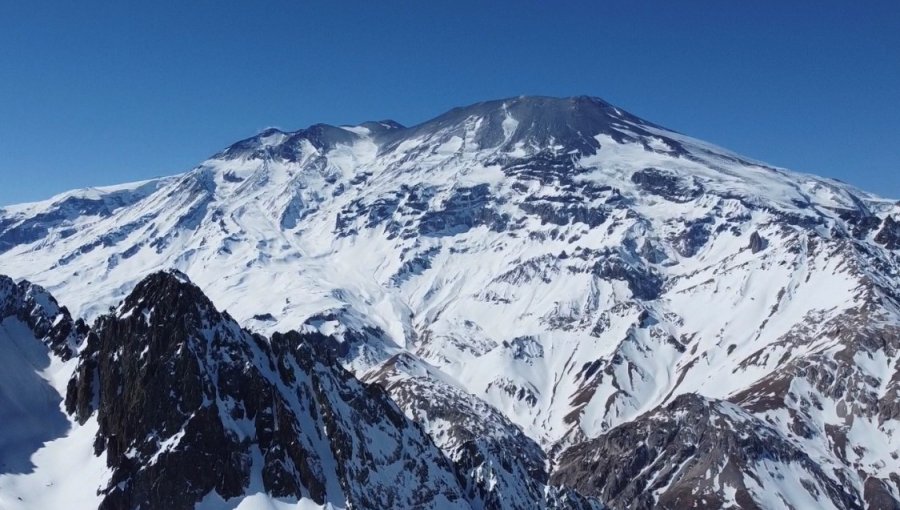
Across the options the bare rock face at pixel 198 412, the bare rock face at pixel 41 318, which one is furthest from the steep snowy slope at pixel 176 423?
the bare rock face at pixel 41 318

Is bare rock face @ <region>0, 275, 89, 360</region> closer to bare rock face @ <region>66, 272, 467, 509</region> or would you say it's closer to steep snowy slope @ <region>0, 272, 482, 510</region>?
steep snowy slope @ <region>0, 272, 482, 510</region>

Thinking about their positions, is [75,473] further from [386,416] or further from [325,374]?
[386,416]

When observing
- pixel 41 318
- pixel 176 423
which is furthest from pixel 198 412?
pixel 41 318

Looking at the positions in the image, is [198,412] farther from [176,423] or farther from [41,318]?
[41,318]

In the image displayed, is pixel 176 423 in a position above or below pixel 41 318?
below

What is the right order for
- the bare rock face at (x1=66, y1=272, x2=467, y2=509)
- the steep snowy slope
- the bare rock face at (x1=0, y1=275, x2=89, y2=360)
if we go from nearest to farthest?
the steep snowy slope, the bare rock face at (x1=66, y1=272, x2=467, y2=509), the bare rock face at (x1=0, y1=275, x2=89, y2=360)

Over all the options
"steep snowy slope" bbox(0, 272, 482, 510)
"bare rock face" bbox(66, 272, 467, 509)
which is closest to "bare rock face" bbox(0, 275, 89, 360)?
"steep snowy slope" bbox(0, 272, 482, 510)

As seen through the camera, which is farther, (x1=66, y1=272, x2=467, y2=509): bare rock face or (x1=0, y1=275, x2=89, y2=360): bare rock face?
(x1=0, y1=275, x2=89, y2=360): bare rock face

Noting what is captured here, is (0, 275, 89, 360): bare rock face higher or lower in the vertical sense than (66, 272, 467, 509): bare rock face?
higher

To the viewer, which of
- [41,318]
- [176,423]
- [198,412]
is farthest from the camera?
[41,318]

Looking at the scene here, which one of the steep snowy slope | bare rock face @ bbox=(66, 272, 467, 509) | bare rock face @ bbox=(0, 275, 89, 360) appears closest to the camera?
the steep snowy slope
